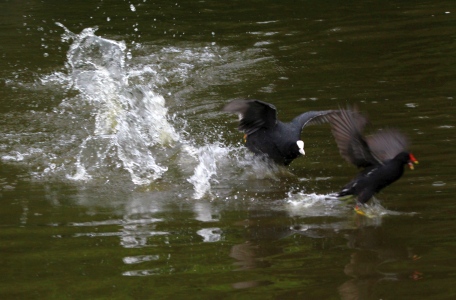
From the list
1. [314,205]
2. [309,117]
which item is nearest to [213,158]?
[309,117]

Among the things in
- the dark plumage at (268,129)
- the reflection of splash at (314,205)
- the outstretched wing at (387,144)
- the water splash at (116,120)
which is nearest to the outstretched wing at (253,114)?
the dark plumage at (268,129)

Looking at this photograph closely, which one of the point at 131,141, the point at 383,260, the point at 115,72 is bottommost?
the point at 383,260

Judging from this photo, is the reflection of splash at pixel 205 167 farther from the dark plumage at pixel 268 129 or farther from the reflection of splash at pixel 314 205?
the reflection of splash at pixel 314 205

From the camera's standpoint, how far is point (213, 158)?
7848mm

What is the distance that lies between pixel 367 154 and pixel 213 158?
1.86m

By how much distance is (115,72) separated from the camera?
1059 cm

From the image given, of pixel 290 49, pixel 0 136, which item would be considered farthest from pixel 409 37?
pixel 0 136

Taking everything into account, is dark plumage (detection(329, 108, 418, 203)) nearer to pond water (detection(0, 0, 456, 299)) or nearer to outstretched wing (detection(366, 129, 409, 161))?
outstretched wing (detection(366, 129, 409, 161))

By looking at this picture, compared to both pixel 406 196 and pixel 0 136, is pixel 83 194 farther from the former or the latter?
pixel 406 196

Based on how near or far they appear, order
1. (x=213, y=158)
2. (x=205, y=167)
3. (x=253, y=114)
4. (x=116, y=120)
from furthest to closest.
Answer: (x=116, y=120), (x=213, y=158), (x=253, y=114), (x=205, y=167)

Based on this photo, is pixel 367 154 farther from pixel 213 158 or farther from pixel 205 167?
pixel 213 158

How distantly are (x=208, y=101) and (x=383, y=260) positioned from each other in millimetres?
4882

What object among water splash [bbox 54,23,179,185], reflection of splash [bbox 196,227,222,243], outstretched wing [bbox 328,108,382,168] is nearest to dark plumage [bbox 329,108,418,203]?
outstretched wing [bbox 328,108,382,168]

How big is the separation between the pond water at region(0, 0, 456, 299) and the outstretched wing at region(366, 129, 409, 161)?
39 centimetres
